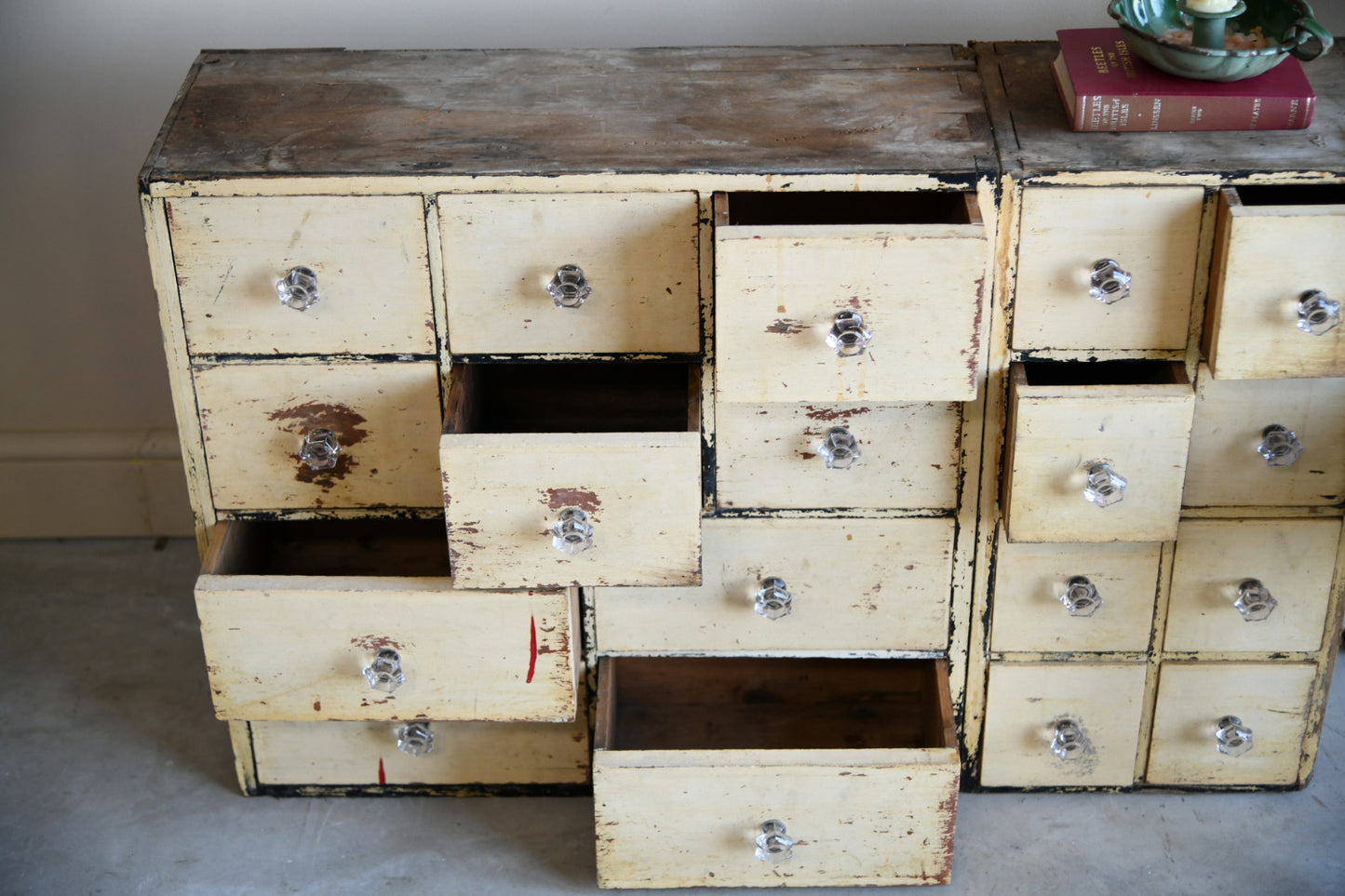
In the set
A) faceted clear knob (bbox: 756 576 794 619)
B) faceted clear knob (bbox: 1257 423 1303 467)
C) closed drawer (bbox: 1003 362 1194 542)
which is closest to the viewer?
closed drawer (bbox: 1003 362 1194 542)

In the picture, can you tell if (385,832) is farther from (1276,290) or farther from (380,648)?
(1276,290)

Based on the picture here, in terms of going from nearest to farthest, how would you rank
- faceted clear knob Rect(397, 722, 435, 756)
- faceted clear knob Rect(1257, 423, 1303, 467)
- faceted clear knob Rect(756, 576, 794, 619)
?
faceted clear knob Rect(1257, 423, 1303, 467), faceted clear knob Rect(756, 576, 794, 619), faceted clear knob Rect(397, 722, 435, 756)

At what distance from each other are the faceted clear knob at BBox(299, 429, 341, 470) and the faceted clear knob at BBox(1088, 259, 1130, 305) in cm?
93

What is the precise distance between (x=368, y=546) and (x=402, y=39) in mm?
763

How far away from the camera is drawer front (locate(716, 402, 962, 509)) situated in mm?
1839

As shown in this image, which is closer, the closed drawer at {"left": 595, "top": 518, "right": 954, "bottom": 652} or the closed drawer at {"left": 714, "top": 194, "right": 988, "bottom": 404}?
the closed drawer at {"left": 714, "top": 194, "right": 988, "bottom": 404}

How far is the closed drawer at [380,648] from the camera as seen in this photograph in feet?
5.99

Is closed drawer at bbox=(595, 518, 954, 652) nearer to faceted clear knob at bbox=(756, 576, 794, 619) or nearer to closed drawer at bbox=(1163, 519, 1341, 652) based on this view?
faceted clear knob at bbox=(756, 576, 794, 619)

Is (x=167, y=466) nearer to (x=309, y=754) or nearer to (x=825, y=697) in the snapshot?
(x=309, y=754)

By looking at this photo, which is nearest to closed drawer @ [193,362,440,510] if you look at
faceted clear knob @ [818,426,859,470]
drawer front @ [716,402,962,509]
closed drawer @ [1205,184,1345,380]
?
drawer front @ [716,402,962,509]

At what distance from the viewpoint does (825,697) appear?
2189mm

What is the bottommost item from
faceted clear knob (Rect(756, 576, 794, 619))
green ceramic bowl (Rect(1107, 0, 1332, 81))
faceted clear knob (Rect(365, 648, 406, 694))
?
faceted clear knob (Rect(365, 648, 406, 694))

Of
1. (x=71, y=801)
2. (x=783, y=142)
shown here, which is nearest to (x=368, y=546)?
(x=71, y=801)

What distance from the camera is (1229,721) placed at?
2027mm
